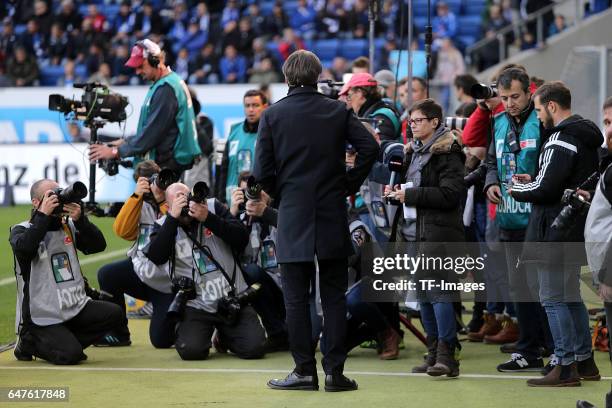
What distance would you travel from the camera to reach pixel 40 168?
19688mm

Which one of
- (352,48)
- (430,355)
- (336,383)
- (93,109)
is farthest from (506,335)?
(352,48)

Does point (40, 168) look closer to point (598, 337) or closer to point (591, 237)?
point (598, 337)

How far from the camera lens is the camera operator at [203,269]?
787 cm

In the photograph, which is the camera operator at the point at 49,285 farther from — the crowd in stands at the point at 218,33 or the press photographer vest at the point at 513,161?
the crowd in stands at the point at 218,33

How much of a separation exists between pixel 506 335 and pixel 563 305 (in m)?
1.82

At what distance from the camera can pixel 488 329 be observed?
8.75 metres

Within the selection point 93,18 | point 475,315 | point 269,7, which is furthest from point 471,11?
point 475,315

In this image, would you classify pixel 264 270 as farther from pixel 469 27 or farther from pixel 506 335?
pixel 469 27

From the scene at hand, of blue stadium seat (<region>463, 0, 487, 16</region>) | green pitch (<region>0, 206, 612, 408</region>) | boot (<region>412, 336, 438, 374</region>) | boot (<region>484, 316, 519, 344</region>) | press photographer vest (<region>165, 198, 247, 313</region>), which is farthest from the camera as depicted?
blue stadium seat (<region>463, 0, 487, 16</region>)

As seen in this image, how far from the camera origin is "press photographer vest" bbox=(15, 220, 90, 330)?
759cm

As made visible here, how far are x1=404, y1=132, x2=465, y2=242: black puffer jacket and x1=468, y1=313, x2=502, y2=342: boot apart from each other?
167 centimetres

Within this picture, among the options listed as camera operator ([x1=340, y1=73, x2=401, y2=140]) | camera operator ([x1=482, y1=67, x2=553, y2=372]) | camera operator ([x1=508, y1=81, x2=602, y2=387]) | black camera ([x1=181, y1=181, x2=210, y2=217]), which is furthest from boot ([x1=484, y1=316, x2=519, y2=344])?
black camera ([x1=181, y1=181, x2=210, y2=217])

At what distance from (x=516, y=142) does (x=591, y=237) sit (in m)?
2.00

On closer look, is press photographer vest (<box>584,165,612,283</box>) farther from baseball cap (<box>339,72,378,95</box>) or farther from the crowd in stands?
the crowd in stands
